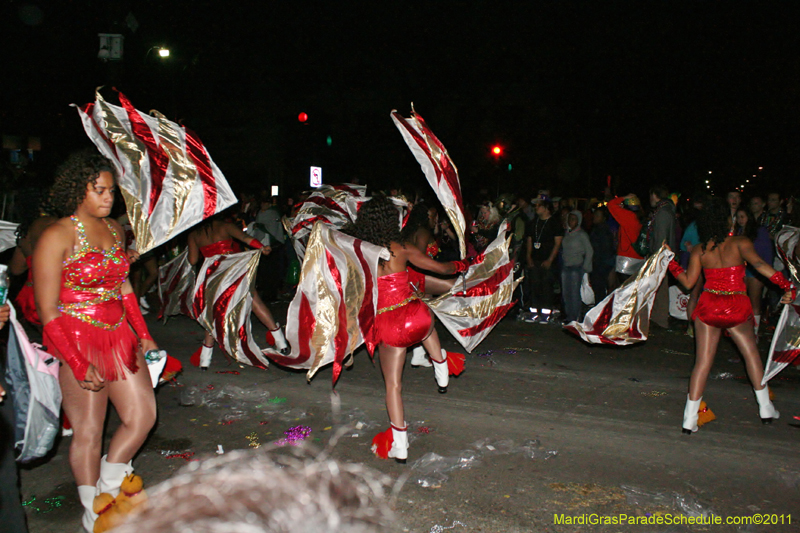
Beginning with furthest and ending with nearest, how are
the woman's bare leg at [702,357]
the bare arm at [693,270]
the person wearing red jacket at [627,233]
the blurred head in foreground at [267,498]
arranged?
the person wearing red jacket at [627,233]
the bare arm at [693,270]
the woman's bare leg at [702,357]
the blurred head in foreground at [267,498]

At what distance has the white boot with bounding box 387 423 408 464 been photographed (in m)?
3.91

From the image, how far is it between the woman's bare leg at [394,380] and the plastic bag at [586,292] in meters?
5.05

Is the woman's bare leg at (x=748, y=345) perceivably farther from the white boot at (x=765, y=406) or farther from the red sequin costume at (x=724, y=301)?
the white boot at (x=765, y=406)

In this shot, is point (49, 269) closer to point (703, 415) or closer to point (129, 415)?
point (129, 415)

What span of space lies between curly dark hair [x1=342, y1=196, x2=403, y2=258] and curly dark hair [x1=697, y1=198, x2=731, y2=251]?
243 cm

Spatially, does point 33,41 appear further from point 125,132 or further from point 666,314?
point 666,314

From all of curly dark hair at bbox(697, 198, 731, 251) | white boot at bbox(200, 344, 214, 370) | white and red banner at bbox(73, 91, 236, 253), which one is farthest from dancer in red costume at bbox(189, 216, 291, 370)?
curly dark hair at bbox(697, 198, 731, 251)

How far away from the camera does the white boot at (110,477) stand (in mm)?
2971

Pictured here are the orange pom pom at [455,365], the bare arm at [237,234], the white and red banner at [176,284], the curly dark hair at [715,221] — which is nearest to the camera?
the curly dark hair at [715,221]

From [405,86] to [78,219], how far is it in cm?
2493

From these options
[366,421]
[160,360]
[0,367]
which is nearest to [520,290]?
[366,421]

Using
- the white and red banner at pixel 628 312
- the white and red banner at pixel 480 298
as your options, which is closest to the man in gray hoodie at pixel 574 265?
the white and red banner at pixel 628 312

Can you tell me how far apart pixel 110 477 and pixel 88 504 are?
151 millimetres

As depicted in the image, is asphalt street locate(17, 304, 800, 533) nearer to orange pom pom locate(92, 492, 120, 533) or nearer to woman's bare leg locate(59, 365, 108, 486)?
orange pom pom locate(92, 492, 120, 533)
